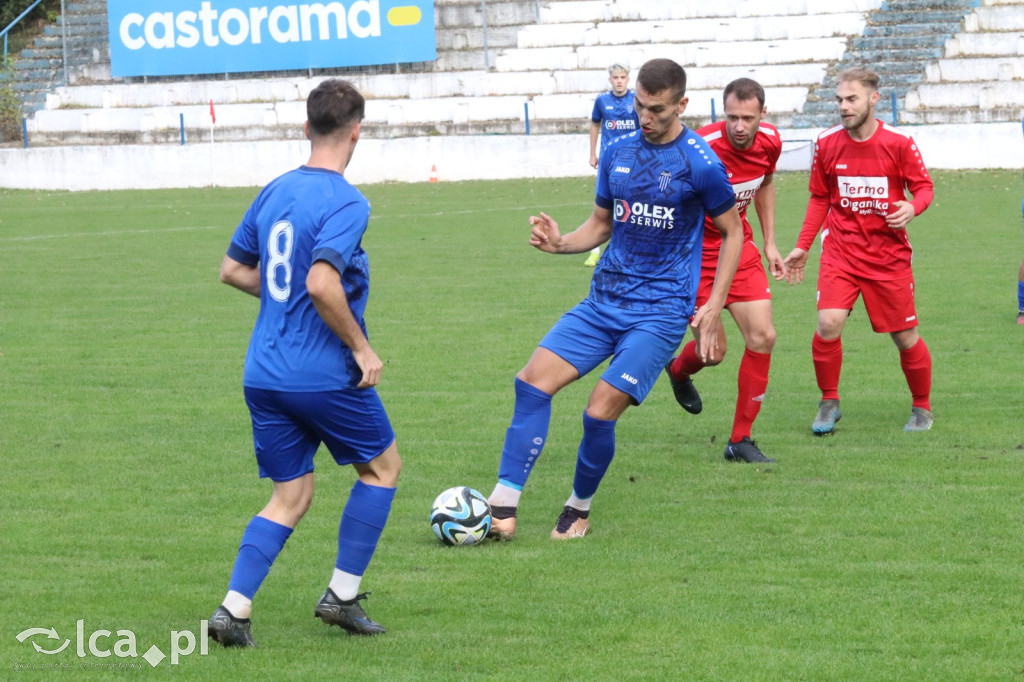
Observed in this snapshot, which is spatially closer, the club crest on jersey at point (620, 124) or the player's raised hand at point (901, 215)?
the player's raised hand at point (901, 215)

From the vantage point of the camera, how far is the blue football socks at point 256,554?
465 centimetres

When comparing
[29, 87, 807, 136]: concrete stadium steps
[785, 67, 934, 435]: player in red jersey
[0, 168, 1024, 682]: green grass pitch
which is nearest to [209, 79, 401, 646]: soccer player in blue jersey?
[0, 168, 1024, 682]: green grass pitch

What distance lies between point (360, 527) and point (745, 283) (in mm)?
3644

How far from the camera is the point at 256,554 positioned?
15.3ft

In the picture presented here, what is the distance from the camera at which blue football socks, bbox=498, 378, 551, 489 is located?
20.5 feet

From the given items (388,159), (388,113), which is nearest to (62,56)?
(388,113)

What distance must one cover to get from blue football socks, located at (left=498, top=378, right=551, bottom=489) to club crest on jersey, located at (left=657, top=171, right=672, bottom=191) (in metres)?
1.06

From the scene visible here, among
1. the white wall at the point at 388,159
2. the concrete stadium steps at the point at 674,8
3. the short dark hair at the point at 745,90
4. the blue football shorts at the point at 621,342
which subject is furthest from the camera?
the concrete stadium steps at the point at 674,8

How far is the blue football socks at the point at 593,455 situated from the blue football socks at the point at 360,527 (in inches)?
60.1

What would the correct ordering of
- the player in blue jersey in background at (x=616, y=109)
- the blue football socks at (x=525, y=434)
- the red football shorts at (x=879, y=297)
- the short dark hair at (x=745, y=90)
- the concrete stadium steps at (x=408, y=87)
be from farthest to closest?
the concrete stadium steps at (x=408, y=87)
the player in blue jersey in background at (x=616, y=109)
the red football shorts at (x=879, y=297)
the short dark hair at (x=745, y=90)
the blue football socks at (x=525, y=434)

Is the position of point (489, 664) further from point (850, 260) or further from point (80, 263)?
point (80, 263)

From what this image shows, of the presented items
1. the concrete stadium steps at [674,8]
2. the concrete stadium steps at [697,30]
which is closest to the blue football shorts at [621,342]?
the concrete stadium steps at [697,30]

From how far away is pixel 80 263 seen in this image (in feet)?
56.5

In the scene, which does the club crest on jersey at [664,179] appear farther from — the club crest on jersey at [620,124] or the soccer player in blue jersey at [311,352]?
the club crest on jersey at [620,124]
